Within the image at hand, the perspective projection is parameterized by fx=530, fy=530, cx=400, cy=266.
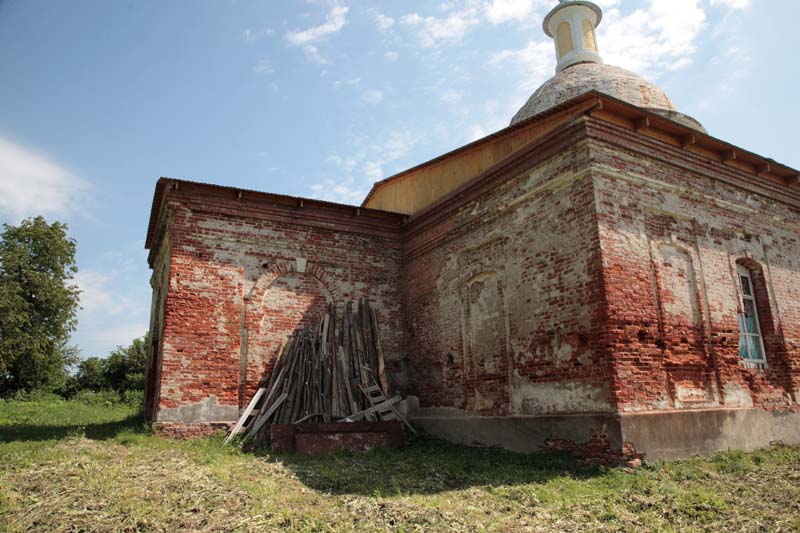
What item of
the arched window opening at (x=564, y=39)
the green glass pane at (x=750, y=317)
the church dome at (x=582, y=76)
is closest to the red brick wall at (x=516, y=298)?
the church dome at (x=582, y=76)

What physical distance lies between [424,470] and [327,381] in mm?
3722

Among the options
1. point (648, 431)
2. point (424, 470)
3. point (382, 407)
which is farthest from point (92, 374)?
point (648, 431)

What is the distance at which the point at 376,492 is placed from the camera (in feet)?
21.3

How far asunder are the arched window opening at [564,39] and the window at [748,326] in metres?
10.4

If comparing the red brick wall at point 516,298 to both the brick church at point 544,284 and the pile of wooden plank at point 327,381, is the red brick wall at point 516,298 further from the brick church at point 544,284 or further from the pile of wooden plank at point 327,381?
the pile of wooden plank at point 327,381

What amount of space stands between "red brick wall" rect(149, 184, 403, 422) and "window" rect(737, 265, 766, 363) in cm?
714

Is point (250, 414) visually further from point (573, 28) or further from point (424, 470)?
point (573, 28)

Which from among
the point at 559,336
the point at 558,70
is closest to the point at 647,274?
the point at 559,336

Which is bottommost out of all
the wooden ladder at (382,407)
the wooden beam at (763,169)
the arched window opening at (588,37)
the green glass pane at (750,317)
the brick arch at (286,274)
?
the wooden ladder at (382,407)

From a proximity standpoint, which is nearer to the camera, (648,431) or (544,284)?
(648,431)

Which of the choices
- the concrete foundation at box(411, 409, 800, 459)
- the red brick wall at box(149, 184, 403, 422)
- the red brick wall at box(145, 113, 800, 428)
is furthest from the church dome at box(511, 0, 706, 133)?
the concrete foundation at box(411, 409, 800, 459)

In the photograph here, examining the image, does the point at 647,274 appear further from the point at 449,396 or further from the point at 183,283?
the point at 183,283

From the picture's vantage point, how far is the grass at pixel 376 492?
5367 millimetres

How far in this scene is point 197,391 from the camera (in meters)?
10.6
